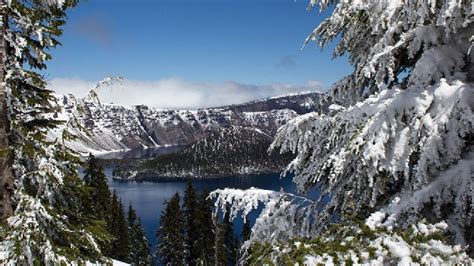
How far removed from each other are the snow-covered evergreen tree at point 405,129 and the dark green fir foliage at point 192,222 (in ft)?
155

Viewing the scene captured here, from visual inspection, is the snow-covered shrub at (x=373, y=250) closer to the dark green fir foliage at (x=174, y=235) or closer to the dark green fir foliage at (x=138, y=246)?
the dark green fir foliage at (x=174, y=235)

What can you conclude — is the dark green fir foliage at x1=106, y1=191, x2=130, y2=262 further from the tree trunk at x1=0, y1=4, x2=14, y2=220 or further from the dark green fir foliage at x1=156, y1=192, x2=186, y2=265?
the tree trunk at x1=0, y1=4, x2=14, y2=220

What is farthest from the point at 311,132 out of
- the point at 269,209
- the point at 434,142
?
the point at 434,142

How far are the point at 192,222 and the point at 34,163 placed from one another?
45.2 meters

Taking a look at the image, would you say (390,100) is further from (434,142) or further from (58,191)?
(58,191)

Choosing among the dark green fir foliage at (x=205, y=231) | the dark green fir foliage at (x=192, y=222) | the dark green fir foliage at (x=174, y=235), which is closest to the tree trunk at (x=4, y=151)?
the dark green fir foliage at (x=205, y=231)

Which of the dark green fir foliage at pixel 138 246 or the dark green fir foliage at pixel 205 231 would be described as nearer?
the dark green fir foliage at pixel 205 231

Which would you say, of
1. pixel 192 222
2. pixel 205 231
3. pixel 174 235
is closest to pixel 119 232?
pixel 174 235

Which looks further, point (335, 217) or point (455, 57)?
point (335, 217)

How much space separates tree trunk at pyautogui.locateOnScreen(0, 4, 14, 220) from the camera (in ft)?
22.4

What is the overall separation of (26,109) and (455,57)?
715 cm

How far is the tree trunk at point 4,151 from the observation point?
22.4 ft

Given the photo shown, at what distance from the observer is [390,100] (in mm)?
4270

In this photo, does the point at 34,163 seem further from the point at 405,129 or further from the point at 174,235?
the point at 174,235
